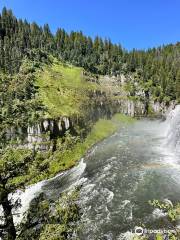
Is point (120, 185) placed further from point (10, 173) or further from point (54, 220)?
point (10, 173)

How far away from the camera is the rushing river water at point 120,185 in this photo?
3447cm

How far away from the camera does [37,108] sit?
17.8m

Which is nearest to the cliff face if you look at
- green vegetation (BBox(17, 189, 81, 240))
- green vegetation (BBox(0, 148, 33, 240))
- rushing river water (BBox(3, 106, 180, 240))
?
rushing river water (BBox(3, 106, 180, 240))

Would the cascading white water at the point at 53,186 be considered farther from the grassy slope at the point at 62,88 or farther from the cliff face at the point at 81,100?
the grassy slope at the point at 62,88

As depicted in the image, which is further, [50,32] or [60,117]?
[50,32]

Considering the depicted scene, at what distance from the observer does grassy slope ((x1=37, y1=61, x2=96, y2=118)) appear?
85.6m

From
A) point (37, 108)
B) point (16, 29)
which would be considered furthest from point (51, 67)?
point (37, 108)

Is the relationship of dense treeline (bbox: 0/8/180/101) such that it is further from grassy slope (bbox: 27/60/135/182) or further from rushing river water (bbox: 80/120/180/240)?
rushing river water (bbox: 80/120/180/240)

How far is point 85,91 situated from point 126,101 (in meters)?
27.0

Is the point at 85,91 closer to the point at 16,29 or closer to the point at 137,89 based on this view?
the point at 137,89

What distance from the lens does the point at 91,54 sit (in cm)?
16812

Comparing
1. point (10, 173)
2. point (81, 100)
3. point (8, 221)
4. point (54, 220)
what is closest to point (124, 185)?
point (54, 220)

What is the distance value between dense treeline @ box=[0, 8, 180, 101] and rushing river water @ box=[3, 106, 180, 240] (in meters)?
75.7

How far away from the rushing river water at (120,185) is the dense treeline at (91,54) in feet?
248
